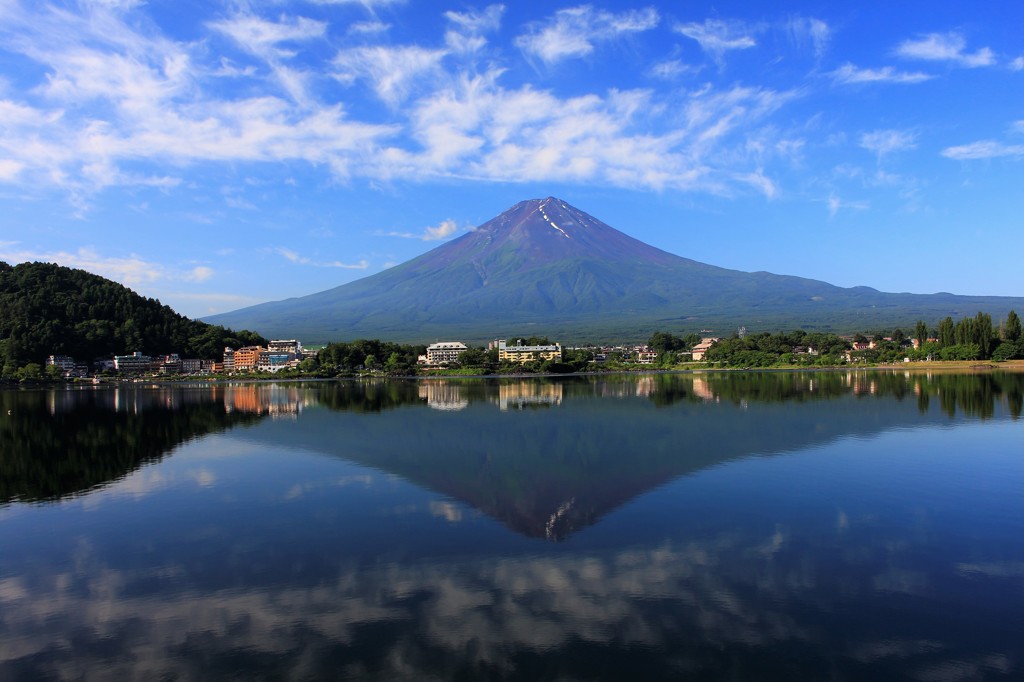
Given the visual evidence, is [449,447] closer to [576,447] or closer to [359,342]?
[576,447]

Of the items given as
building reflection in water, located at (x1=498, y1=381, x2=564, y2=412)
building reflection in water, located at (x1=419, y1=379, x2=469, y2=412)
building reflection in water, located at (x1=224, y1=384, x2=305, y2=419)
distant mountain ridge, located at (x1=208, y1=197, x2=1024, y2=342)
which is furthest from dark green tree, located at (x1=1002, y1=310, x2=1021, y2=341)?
distant mountain ridge, located at (x1=208, y1=197, x2=1024, y2=342)

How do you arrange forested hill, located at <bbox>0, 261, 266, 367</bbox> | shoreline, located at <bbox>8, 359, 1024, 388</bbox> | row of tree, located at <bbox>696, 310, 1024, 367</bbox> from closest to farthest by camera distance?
shoreline, located at <bbox>8, 359, 1024, 388</bbox>, row of tree, located at <bbox>696, 310, 1024, 367</bbox>, forested hill, located at <bbox>0, 261, 266, 367</bbox>

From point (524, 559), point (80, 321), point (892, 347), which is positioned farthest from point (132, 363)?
point (892, 347)

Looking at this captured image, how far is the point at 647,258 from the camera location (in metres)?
132

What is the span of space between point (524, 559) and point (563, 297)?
359 feet

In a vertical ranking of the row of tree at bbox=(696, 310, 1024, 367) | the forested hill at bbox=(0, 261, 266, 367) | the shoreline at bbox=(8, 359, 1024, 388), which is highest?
the forested hill at bbox=(0, 261, 266, 367)

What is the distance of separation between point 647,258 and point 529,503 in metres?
128

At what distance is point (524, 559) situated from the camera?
5738 mm

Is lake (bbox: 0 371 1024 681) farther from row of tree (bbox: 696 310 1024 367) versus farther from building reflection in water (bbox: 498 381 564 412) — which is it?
row of tree (bbox: 696 310 1024 367)

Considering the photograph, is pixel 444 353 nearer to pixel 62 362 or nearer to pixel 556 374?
pixel 556 374

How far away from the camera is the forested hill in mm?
44906

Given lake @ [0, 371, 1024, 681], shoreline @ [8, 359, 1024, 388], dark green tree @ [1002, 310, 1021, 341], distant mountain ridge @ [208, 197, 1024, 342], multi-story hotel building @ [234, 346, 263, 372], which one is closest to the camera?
lake @ [0, 371, 1024, 681]

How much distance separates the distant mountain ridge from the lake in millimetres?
71272

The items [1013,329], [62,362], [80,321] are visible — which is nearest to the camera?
[1013,329]
